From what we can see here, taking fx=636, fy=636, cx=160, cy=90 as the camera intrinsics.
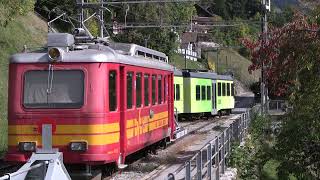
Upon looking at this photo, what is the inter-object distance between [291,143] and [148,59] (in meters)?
6.06

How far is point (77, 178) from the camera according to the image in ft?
44.4

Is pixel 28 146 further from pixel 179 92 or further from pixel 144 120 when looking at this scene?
pixel 179 92

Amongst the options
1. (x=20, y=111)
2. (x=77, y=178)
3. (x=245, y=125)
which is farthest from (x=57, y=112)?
(x=245, y=125)

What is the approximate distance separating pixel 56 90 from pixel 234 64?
11019cm

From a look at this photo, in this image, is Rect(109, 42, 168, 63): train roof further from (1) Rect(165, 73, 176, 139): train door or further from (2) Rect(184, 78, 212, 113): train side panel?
(2) Rect(184, 78, 212, 113): train side panel

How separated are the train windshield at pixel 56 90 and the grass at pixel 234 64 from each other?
95.4 meters

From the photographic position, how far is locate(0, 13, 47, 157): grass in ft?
91.8

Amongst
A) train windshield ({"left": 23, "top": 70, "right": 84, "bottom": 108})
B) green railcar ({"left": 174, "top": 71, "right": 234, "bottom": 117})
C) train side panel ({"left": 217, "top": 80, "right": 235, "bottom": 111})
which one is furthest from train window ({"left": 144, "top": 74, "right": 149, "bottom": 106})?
train side panel ({"left": 217, "top": 80, "right": 235, "bottom": 111})

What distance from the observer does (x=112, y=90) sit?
13391 millimetres

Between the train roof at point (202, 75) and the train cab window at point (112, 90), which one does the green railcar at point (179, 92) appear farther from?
the train cab window at point (112, 90)

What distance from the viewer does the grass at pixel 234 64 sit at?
114 meters

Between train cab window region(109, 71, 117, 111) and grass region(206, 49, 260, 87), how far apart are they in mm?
94649

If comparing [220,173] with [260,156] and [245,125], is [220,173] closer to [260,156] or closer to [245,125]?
[260,156]

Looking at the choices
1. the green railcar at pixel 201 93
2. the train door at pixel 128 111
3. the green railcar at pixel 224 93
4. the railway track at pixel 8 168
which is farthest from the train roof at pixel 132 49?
the green railcar at pixel 224 93
